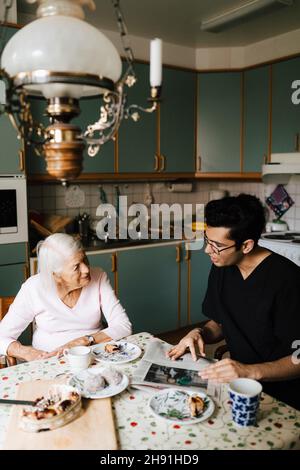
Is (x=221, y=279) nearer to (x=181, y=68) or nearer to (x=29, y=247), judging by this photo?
(x=29, y=247)

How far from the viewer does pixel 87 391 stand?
49.4 inches

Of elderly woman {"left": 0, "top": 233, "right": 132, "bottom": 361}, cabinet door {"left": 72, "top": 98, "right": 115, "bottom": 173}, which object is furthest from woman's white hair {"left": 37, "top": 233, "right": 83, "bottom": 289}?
cabinet door {"left": 72, "top": 98, "right": 115, "bottom": 173}

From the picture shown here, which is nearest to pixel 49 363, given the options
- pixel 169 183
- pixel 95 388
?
pixel 95 388

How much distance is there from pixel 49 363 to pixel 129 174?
2274mm

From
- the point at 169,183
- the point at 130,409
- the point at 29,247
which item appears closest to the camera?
the point at 130,409

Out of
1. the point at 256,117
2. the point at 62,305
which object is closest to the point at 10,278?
the point at 62,305

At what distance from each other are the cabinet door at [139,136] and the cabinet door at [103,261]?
29.9 inches

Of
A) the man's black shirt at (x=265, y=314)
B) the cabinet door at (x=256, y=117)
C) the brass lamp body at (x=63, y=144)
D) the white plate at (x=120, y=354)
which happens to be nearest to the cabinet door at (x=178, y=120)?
the cabinet door at (x=256, y=117)

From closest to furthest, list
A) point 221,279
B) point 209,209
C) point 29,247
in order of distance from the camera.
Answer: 1. point 209,209
2. point 221,279
3. point 29,247

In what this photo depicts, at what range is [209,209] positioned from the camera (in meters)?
1.61

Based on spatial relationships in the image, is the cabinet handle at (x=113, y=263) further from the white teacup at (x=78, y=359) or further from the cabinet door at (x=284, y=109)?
the white teacup at (x=78, y=359)

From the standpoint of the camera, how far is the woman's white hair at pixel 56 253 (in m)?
1.78

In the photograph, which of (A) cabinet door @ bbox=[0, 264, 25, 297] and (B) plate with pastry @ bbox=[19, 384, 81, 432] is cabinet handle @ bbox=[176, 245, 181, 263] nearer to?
(A) cabinet door @ bbox=[0, 264, 25, 297]

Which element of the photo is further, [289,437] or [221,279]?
[221,279]
